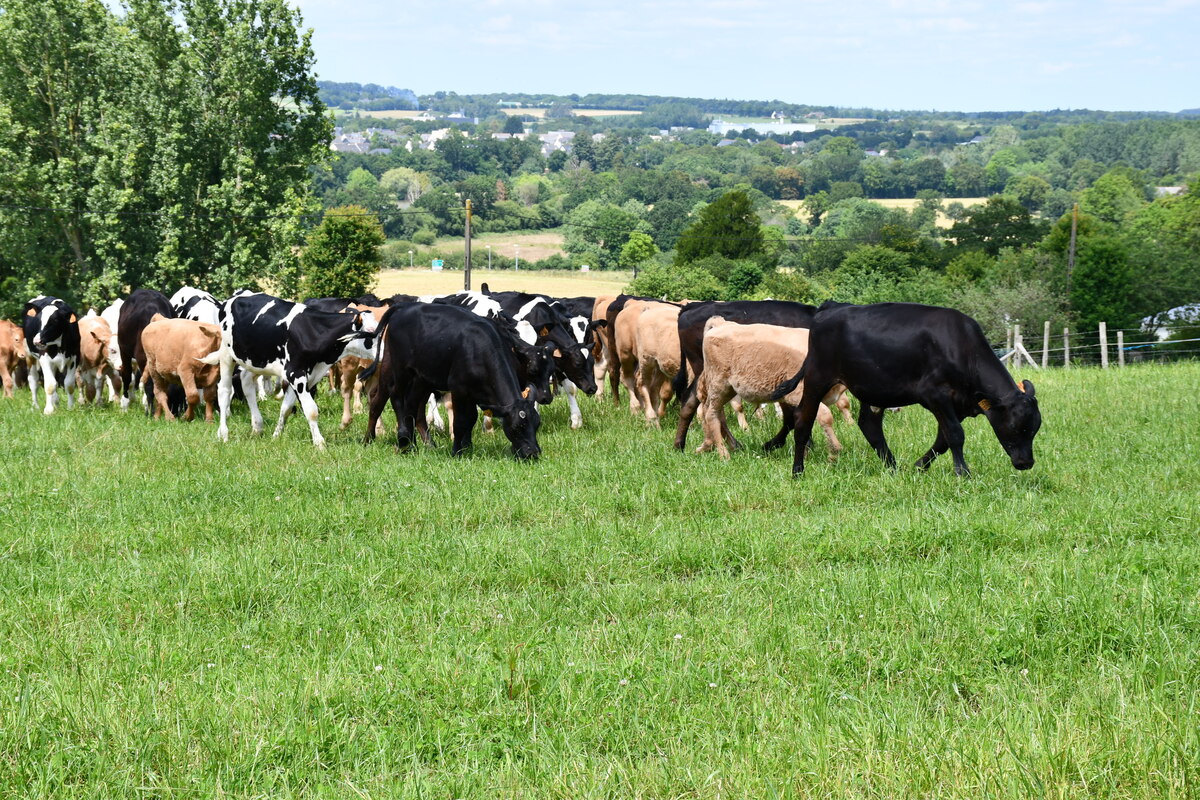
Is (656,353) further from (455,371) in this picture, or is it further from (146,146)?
(146,146)

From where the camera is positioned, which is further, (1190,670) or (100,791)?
(1190,670)

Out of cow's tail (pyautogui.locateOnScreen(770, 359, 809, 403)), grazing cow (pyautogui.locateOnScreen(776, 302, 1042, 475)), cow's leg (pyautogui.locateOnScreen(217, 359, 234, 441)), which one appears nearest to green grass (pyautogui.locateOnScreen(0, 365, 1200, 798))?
grazing cow (pyautogui.locateOnScreen(776, 302, 1042, 475))

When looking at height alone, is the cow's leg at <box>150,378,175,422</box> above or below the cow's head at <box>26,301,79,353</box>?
below

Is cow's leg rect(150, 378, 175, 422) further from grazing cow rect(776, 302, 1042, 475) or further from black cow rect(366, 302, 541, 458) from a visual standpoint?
grazing cow rect(776, 302, 1042, 475)

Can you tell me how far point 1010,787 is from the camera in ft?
14.1

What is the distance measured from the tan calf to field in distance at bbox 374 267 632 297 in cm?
6572

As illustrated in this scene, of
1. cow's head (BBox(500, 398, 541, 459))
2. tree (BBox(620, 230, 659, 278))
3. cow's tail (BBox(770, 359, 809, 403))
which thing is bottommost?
cow's head (BBox(500, 398, 541, 459))

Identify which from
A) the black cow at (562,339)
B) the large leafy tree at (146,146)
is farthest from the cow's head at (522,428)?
the large leafy tree at (146,146)

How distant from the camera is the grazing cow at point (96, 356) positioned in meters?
19.8

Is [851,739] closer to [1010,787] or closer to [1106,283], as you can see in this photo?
[1010,787]

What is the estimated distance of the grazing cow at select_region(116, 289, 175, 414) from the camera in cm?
1909

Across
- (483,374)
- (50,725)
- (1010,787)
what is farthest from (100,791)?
(483,374)

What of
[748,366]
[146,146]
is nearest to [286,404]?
[748,366]

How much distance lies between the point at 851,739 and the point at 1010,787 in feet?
2.48
